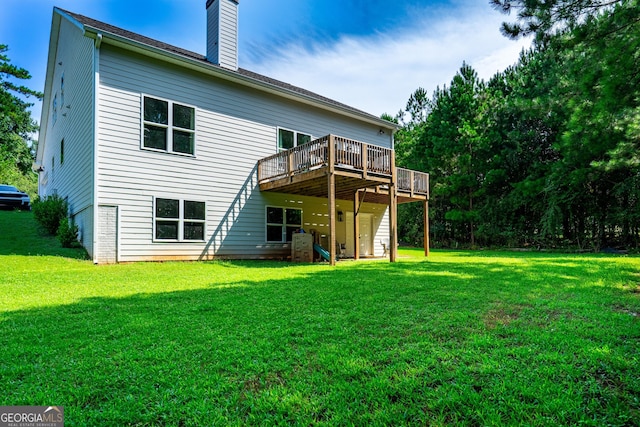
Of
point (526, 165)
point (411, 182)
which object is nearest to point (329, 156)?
point (411, 182)

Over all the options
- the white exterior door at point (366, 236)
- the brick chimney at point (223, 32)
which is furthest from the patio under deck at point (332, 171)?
the brick chimney at point (223, 32)

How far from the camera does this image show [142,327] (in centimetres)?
371

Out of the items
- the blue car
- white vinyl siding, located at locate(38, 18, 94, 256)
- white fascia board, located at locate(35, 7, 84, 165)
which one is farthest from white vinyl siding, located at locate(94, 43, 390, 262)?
the blue car

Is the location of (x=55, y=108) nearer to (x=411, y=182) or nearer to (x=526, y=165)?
(x=411, y=182)

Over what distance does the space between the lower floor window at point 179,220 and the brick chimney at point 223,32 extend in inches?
203

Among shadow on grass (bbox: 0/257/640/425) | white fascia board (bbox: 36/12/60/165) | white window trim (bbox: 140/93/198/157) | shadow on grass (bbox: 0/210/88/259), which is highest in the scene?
white fascia board (bbox: 36/12/60/165)

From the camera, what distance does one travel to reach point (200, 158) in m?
10.8

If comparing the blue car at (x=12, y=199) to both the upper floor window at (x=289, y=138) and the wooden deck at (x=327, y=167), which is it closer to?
the wooden deck at (x=327, y=167)

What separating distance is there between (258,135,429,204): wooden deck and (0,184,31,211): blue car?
55.0ft

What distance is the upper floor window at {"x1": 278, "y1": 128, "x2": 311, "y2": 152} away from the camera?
12.6 metres

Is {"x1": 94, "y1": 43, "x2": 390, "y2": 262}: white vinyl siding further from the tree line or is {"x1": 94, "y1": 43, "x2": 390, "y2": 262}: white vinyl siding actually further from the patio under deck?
the tree line

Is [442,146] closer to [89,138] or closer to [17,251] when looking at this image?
[89,138]

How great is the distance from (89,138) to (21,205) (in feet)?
49.5

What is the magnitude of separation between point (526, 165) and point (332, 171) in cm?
1444
